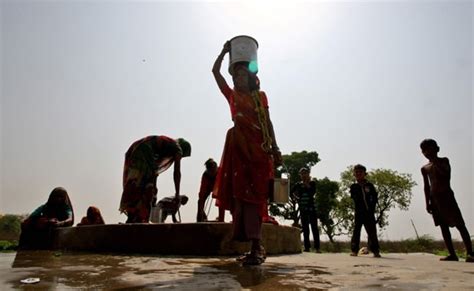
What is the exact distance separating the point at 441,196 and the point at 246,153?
2.75m

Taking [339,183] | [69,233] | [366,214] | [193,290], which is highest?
[339,183]

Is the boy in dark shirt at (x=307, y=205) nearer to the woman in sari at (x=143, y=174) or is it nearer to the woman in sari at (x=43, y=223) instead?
the woman in sari at (x=143, y=174)

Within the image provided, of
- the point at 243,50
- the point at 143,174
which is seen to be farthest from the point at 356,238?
the point at 143,174

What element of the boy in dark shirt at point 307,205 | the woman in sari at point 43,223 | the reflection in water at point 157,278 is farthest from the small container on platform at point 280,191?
the boy in dark shirt at point 307,205

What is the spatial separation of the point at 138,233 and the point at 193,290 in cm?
251

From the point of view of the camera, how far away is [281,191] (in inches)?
122

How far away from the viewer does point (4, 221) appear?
28375 millimetres

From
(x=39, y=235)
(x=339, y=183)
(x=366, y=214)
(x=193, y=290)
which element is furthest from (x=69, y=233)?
(x=339, y=183)

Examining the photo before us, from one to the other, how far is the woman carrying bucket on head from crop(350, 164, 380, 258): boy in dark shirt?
2.29 metres

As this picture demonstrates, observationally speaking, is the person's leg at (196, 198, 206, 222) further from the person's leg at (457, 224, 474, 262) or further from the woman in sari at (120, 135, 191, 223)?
the person's leg at (457, 224, 474, 262)

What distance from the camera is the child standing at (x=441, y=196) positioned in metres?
4.20

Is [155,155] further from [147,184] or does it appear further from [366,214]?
[366,214]

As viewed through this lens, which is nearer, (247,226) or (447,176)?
(247,226)

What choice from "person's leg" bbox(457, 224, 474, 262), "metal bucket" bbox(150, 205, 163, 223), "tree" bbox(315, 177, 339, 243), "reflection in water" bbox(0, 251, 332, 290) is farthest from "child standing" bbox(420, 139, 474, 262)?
"tree" bbox(315, 177, 339, 243)
